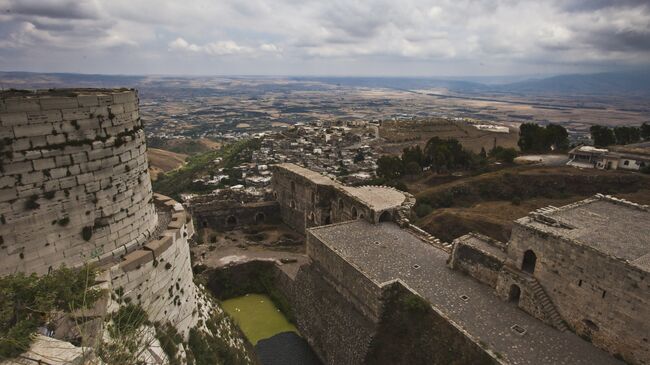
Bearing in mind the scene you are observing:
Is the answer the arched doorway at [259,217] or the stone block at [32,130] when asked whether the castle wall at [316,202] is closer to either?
the arched doorway at [259,217]

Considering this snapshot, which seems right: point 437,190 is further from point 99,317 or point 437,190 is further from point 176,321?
point 99,317

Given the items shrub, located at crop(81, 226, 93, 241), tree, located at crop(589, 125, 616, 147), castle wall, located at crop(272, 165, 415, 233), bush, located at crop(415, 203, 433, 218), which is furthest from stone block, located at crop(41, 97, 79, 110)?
tree, located at crop(589, 125, 616, 147)

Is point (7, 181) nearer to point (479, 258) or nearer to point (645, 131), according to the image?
point (479, 258)

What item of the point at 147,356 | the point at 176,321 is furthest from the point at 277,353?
the point at 147,356

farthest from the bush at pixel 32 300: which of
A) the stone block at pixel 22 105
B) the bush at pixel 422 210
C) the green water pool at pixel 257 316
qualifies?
the bush at pixel 422 210

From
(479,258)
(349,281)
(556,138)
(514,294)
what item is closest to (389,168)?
(556,138)
